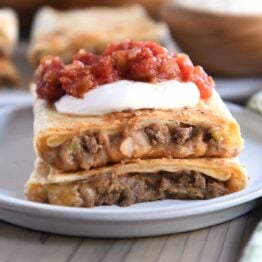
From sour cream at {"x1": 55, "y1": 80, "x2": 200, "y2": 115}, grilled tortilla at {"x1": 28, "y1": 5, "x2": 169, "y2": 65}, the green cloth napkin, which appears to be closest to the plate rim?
the green cloth napkin

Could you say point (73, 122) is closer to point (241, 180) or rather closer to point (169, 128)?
point (169, 128)

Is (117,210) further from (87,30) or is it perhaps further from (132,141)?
(87,30)

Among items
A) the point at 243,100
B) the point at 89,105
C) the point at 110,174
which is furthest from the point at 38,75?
the point at 243,100

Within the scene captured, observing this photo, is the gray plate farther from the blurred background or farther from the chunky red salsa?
the blurred background

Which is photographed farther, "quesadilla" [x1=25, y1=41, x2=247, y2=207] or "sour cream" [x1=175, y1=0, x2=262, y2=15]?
"sour cream" [x1=175, y1=0, x2=262, y2=15]

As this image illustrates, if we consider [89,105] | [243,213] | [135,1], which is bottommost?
[135,1]

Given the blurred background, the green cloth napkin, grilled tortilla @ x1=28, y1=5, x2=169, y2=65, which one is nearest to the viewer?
the green cloth napkin

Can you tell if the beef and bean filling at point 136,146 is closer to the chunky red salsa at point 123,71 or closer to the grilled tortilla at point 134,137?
the grilled tortilla at point 134,137
